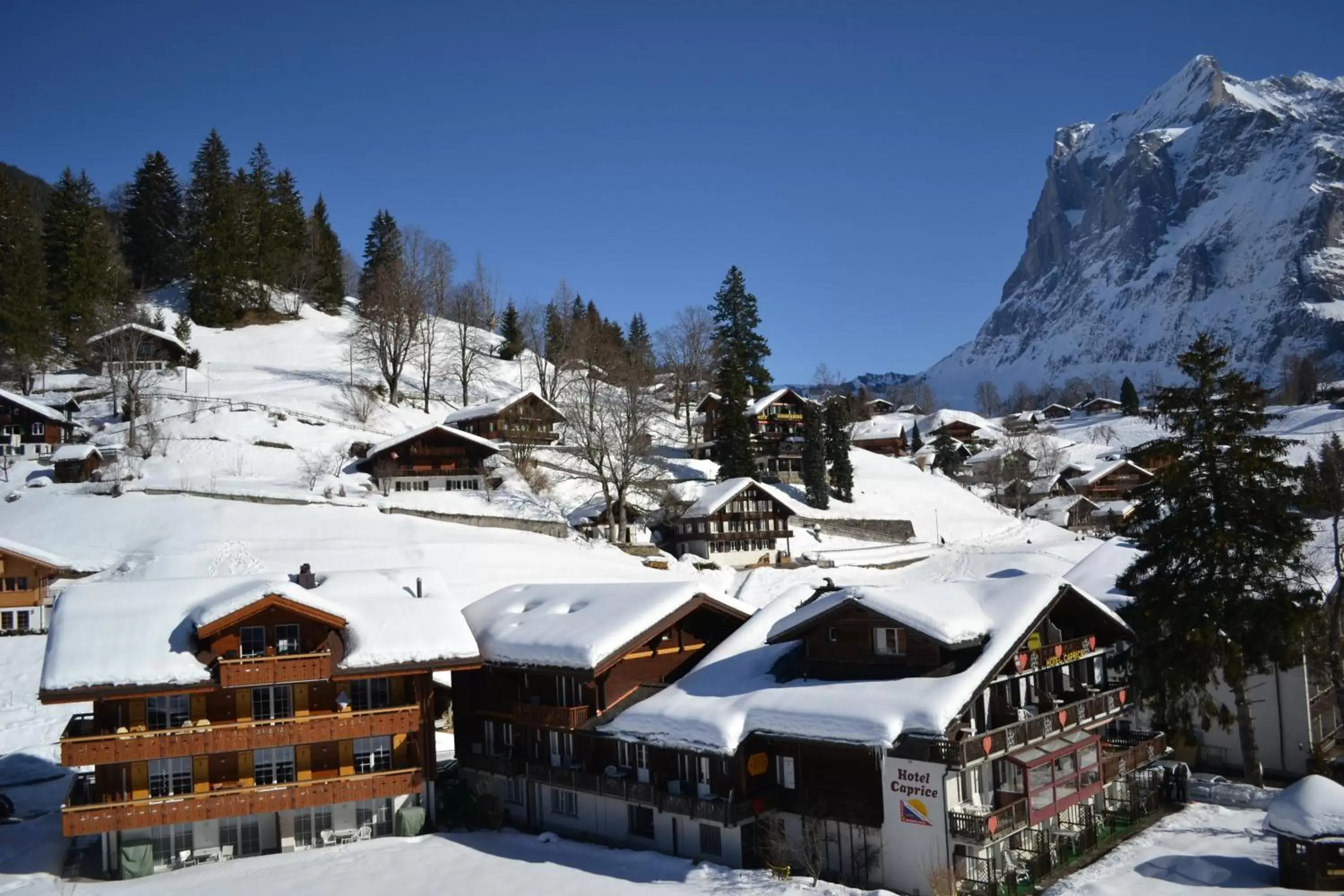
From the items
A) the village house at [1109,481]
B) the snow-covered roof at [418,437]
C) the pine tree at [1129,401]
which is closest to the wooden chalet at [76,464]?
the snow-covered roof at [418,437]

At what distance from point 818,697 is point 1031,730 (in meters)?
5.64

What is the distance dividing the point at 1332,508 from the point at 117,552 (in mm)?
55181

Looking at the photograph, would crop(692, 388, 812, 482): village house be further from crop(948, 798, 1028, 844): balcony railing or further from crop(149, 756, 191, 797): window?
crop(948, 798, 1028, 844): balcony railing

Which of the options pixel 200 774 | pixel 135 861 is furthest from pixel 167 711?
pixel 135 861

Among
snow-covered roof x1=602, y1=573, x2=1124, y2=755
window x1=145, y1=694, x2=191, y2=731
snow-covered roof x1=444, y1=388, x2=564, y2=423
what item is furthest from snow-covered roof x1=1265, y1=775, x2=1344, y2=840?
snow-covered roof x1=444, y1=388, x2=564, y2=423

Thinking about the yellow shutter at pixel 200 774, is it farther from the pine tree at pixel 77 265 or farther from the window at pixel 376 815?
the pine tree at pixel 77 265

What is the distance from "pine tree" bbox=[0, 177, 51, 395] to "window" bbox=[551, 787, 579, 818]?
67222mm

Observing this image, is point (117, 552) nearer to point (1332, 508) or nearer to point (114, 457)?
point (114, 457)

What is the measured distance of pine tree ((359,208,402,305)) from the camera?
118250 mm

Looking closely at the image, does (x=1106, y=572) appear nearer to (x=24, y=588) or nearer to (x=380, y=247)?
(x=24, y=588)

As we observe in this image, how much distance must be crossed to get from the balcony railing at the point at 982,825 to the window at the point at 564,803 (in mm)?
12288

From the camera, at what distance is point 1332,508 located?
35.5 metres

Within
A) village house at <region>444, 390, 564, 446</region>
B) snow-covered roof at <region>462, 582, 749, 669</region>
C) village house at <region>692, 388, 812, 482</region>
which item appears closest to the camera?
snow-covered roof at <region>462, 582, 749, 669</region>

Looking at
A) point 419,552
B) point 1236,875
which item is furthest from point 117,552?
point 1236,875
